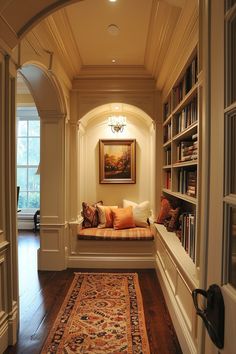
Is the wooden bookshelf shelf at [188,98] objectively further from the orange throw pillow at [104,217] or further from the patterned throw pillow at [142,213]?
the orange throw pillow at [104,217]

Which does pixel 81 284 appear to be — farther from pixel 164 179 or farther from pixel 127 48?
pixel 127 48

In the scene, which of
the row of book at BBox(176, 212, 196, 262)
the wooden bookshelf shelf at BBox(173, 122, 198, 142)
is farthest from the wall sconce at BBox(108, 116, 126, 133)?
the row of book at BBox(176, 212, 196, 262)

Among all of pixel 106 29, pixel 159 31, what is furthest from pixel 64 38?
pixel 159 31

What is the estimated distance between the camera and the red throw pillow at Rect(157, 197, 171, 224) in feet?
12.2

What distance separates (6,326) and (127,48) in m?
3.24

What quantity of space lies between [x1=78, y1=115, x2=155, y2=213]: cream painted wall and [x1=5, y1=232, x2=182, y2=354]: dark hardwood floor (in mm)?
1437

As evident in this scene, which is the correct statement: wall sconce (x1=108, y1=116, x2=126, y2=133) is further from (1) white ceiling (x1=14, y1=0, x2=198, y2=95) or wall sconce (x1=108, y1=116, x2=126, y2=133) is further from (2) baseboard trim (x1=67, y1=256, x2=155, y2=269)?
(2) baseboard trim (x1=67, y1=256, x2=155, y2=269)

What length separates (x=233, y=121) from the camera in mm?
801

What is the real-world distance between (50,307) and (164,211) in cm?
188

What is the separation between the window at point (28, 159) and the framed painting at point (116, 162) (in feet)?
10.9

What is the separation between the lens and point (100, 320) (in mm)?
2613

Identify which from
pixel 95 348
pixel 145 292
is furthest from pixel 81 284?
pixel 95 348

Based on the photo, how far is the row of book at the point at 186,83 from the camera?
7.93 feet

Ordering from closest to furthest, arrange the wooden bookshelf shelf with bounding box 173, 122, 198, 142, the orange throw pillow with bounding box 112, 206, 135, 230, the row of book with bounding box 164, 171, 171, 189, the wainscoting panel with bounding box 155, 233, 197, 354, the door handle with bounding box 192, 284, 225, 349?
1. the door handle with bounding box 192, 284, 225, 349
2. the wainscoting panel with bounding box 155, 233, 197, 354
3. the wooden bookshelf shelf with bounding box 173, 122, 198, 142
4. the row of book with bounding box 164, 171, 171, 189
5. the orange throw pillow with bounding box 112, 206, 135, 230
